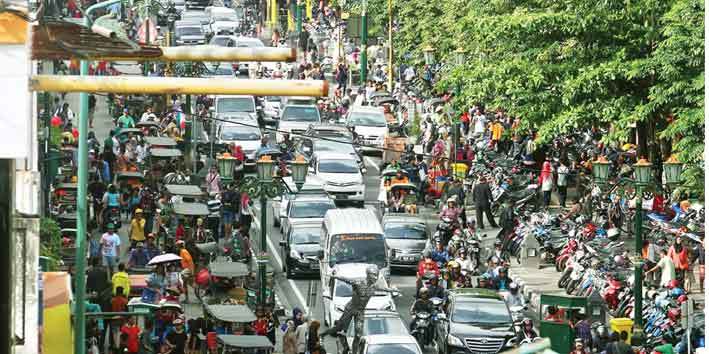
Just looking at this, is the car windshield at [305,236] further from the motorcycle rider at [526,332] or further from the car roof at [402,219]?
the motorcycle rider at [526,332]

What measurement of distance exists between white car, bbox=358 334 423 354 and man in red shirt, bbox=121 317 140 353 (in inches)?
135

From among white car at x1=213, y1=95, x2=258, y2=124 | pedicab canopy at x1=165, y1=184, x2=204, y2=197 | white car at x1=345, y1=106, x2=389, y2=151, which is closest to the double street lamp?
pedicab canopy at x1=165, y1=184, x2=204, y2=197

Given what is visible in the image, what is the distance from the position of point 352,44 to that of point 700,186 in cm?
5157

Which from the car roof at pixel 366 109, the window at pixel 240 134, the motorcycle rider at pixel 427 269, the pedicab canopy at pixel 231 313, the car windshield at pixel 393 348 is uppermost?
the car roof at pixel 366 109

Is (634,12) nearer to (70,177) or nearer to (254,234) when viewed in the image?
(254,234)

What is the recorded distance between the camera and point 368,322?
1359 inches

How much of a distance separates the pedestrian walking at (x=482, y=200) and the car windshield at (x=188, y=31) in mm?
40635

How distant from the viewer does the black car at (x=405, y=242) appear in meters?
44.0

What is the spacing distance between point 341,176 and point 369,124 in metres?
9.21

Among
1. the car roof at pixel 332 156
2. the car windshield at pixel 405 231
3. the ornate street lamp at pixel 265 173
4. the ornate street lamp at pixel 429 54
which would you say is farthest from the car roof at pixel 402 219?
the ornate street lamp at pixel 429 54

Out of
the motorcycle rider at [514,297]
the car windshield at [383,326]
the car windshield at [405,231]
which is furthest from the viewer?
the car windshield at [405,231]

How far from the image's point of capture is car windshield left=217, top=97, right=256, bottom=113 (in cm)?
6362

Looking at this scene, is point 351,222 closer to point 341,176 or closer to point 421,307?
point 421,307

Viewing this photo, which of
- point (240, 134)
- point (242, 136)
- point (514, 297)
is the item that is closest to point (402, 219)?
point (514, 297)
